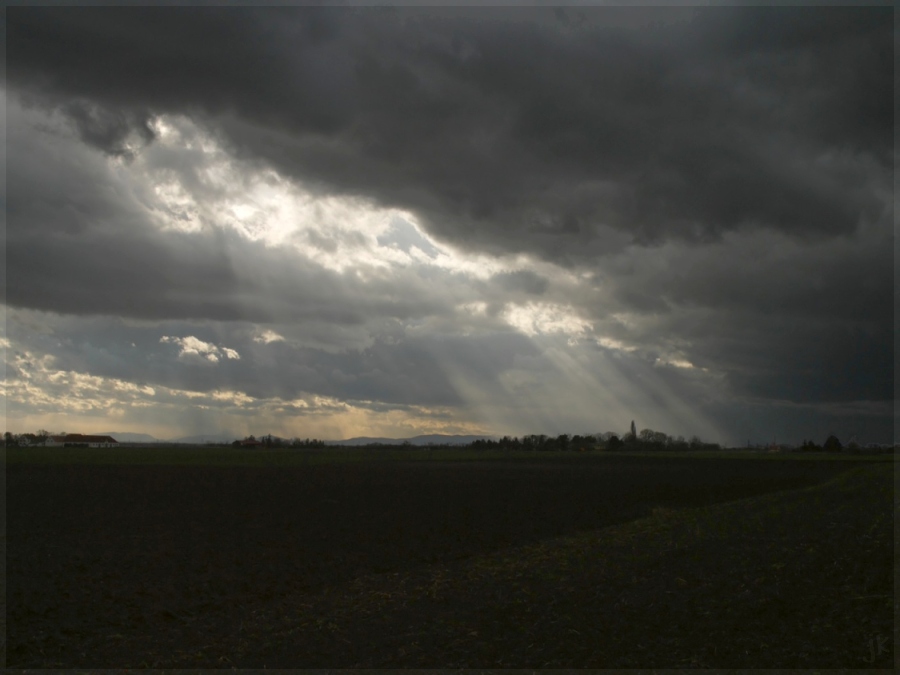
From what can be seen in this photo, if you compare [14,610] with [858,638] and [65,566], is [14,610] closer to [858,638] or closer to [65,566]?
[65,566]

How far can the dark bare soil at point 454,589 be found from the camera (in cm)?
1157

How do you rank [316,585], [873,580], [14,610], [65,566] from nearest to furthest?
[873,580] → [14,610] → [316,585] → [65,566]

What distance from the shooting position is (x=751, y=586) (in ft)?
44.0

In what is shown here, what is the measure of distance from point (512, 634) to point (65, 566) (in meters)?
14.9

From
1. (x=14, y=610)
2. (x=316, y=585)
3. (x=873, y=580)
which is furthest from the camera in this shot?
(x=316, y=585)

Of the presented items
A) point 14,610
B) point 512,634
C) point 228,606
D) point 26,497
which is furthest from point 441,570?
point 26,497

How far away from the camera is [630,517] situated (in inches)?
1266

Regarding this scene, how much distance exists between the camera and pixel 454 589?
17203 mm

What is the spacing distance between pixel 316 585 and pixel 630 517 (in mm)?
18248

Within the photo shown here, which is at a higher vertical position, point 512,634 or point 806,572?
point 806,572

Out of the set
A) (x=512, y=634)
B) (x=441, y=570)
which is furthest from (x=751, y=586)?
(x=441, y=570)

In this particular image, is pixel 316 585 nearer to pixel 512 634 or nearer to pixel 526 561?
pixel 526 561

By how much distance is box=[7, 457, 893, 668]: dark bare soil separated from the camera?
11.6 meters

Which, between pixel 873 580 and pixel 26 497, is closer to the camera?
pixel 873 580
